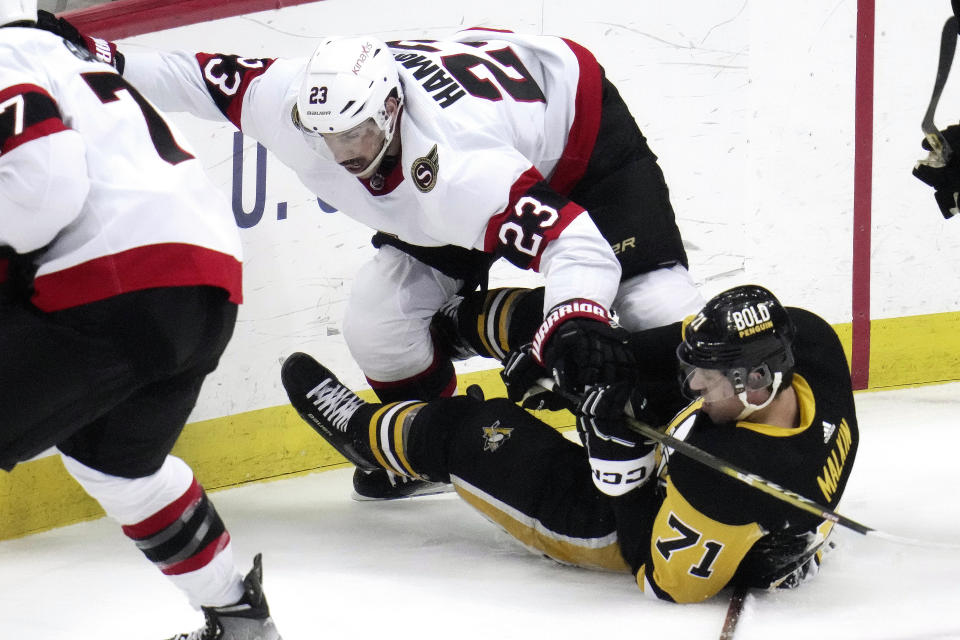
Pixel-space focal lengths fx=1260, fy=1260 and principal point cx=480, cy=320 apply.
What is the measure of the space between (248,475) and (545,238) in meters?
1.45

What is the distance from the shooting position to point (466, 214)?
2.60 m

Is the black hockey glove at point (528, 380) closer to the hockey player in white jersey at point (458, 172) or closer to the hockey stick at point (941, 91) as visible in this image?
the hockey player in white jersey at point (458, 172)

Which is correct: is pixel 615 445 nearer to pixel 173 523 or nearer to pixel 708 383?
pixel 708 383

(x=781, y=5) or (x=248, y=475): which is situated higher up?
(x=781, y=5)

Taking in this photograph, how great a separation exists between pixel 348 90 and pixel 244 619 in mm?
1059

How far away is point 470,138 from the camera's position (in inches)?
103

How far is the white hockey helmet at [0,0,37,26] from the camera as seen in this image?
6.49 feet

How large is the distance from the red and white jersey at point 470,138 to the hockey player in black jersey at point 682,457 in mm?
297

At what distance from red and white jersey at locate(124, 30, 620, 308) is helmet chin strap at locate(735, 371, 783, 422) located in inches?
14.7

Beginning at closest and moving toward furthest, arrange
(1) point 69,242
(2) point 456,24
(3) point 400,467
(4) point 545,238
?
(1) point 69,242
(4) point 545,238
(3) point 400,467
(2) point 456,24

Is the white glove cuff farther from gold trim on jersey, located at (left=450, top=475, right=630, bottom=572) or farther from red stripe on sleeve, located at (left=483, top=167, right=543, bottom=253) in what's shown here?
red stripe on sleeve, located at (left=483, top=167, right=543, bottom=253)

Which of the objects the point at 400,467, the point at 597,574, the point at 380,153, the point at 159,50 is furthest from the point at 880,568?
the point at 159,50

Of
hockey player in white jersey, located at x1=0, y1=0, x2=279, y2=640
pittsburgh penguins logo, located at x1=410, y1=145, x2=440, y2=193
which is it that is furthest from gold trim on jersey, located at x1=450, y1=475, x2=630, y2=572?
hockey player in white jersey, located at x1=0, y1=0, x2=279, y2=640

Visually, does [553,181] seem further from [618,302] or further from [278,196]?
[278,196]
